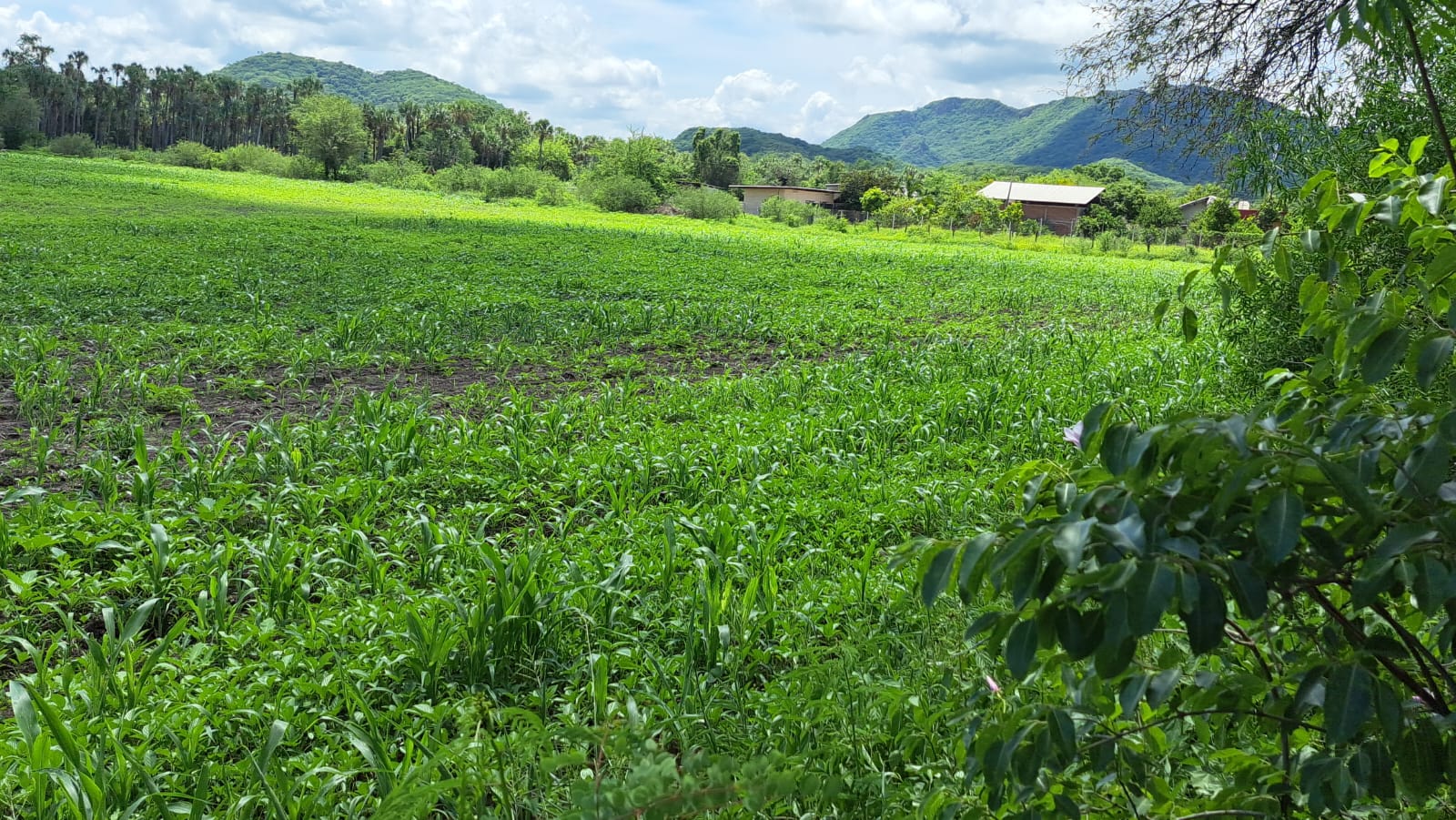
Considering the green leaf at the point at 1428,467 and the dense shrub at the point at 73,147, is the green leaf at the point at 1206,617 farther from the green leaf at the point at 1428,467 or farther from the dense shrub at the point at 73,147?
the dense shrub at the point at 73,147

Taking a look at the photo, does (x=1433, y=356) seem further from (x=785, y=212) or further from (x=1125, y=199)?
(x=1125, y=199)

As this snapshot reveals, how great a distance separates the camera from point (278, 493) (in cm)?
445

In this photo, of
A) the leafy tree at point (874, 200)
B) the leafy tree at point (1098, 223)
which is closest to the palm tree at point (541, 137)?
the leafy tree at point (874, 200)

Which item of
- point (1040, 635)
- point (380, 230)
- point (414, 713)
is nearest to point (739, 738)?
point (414, 713)

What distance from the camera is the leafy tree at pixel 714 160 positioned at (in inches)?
3497

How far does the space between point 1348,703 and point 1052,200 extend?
80.2 meters

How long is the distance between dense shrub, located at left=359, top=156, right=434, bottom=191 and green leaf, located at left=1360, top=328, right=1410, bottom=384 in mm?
59983

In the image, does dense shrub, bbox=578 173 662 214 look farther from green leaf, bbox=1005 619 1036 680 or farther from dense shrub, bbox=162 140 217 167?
green leaf, bbox=1005 619 1036 680

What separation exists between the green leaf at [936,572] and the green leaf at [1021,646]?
0.31 feet

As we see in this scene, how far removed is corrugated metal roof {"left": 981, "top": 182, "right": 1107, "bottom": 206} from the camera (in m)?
73.9

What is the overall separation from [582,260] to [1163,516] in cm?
1728

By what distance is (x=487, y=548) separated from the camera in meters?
3.68

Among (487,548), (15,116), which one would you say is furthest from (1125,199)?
(15,116)

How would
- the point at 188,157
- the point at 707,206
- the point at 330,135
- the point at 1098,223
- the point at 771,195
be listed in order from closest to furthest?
the point at 707,206
the point at 1098,223
the point at 330,135
the point at 188,157
the point at 771,195
